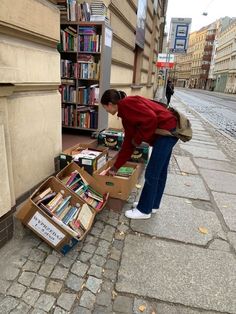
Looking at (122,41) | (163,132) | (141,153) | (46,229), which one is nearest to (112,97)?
(163,132)

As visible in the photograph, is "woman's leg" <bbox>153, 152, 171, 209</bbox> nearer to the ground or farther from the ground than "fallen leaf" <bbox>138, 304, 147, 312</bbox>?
farther from the ground

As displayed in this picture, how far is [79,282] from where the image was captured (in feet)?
7.47

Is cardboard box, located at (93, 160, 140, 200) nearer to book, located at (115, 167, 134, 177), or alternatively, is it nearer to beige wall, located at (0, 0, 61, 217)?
book, located at (115, 167, 134, 177)

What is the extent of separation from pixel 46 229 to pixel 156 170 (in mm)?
1283

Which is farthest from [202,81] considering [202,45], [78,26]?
[78,26]

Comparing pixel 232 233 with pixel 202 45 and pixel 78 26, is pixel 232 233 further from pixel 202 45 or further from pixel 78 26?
pixel 202 45

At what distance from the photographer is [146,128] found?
2.67m

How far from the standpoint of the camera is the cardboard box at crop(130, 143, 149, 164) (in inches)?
189

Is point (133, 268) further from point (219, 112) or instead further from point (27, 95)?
point (219, 112)

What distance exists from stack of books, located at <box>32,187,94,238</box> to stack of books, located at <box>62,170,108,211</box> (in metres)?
0.23

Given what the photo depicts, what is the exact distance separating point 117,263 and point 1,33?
2358mm

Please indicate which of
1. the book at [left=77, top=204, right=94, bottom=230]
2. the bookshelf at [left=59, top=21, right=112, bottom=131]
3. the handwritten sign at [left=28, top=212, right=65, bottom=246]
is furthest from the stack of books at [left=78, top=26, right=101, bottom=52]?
the handwritten sign at [left=28, top=212, right=65, bottom=246]

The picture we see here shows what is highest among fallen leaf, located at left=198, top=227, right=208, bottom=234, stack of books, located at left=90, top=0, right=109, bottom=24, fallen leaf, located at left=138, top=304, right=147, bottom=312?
stack of books, located at left=90, top=0, right=109, bottom=24

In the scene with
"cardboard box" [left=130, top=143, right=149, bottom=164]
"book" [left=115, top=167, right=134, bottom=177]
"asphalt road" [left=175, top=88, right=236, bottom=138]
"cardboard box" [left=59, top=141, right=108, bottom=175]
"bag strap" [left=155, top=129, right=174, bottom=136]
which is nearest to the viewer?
"bag strap" [left=155, top=129, right=174, bottom=136]
